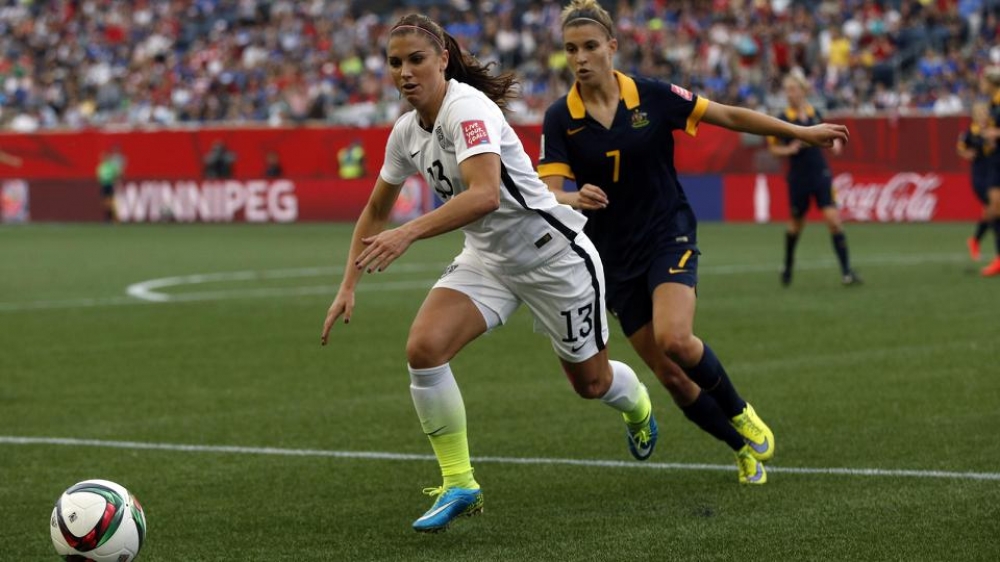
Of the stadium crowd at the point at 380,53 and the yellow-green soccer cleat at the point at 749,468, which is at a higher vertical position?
the yellow-green soccer cleat at the point at 749,468

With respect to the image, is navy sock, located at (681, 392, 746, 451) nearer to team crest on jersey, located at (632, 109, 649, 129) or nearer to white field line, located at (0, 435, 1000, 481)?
white field line, located at (0, 435, 1000, 481)

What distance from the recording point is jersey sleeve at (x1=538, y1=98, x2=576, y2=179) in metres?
8.11

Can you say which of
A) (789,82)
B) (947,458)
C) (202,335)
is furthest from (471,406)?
(789,82)

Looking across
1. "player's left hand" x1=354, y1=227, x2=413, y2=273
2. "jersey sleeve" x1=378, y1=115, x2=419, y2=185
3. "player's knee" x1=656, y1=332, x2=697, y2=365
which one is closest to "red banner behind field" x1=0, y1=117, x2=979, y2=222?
"player's knee" x1=656, y1=332, x2=697, y2=365

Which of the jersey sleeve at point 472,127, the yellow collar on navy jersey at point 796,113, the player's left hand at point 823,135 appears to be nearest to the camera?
the jersey sleeve at point 472,127

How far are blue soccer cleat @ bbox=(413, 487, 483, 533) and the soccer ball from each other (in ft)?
3.99

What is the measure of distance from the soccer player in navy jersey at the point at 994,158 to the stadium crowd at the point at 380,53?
1209 centimetres

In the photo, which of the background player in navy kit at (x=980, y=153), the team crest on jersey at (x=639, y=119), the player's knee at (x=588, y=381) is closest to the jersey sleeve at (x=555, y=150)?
the team crest on jersey at (x=639, y=119)

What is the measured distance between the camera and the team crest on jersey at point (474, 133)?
6.58 metres

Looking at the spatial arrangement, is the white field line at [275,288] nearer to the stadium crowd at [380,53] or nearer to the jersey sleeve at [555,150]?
the stadium crowd at [380,53]

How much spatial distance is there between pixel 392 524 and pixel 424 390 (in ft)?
1.99

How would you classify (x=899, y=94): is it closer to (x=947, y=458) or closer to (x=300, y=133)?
(x=300, y=133)

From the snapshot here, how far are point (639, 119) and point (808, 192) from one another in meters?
11.0

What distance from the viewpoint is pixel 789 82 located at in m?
18.0
